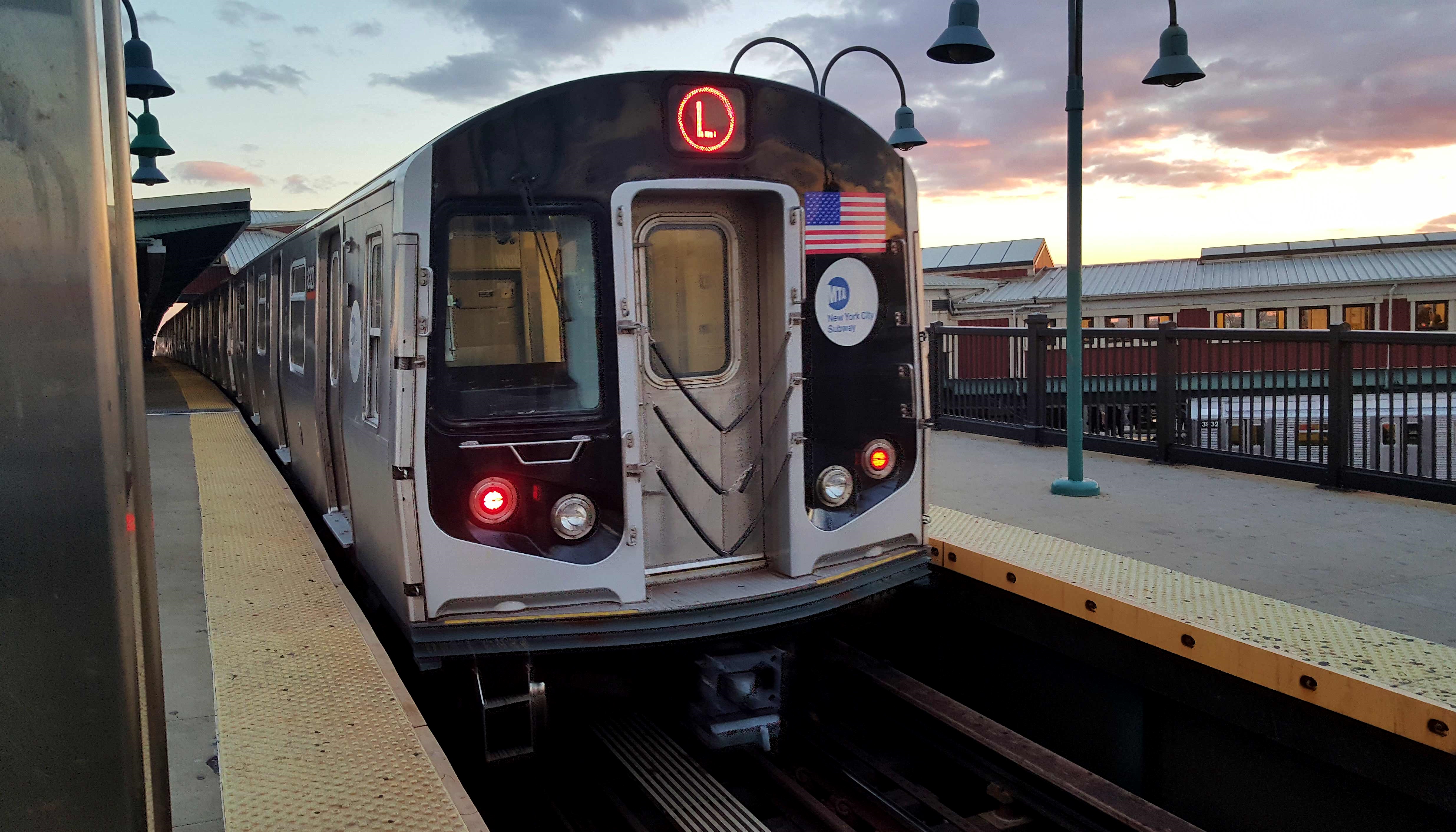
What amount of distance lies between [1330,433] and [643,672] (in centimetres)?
602

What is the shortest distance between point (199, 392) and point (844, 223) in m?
14.1

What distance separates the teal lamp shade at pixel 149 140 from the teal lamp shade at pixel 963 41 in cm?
951

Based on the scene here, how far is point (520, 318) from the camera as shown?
4.75m

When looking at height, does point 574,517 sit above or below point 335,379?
below

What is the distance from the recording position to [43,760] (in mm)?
1244

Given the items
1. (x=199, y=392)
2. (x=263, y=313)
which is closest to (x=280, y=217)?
(x=199, y=392)

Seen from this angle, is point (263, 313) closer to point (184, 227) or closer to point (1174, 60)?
point (184, 227)

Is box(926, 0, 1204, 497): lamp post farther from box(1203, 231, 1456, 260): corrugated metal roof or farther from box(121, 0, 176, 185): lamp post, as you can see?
box(1203, 231, 1456, 260): corrugated metal roof

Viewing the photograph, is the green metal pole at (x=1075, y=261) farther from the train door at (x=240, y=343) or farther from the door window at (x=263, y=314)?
the train door at (x=240, y=343)

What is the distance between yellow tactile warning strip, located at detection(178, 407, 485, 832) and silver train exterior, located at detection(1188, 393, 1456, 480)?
23.8 ft

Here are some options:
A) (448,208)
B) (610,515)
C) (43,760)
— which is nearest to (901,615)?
(610,515)

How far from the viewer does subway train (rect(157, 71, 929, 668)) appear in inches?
180

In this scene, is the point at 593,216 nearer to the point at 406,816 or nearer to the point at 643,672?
the point at 643,672

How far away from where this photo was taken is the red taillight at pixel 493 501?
4625 millimetres
